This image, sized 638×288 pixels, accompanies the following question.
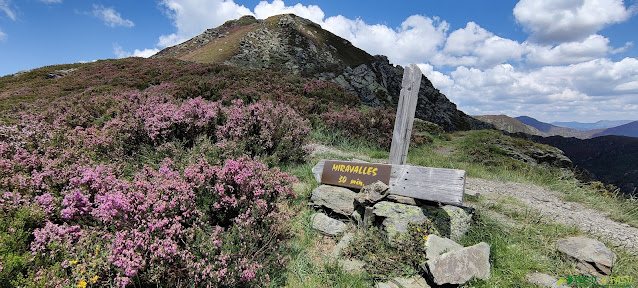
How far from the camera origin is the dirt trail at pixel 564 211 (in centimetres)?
518

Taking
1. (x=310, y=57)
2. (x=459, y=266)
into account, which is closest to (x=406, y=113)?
(x=459, y=266)

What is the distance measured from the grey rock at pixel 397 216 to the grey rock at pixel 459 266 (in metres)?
0.76

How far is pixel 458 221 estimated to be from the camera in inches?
185

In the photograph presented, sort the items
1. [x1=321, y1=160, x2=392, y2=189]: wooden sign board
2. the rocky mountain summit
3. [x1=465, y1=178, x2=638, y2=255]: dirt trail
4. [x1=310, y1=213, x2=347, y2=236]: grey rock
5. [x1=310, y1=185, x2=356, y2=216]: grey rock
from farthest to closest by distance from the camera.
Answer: the rocky mountain summit, [x1=321, y1=160, x2=392, y2=189]: wooden sign board, [x1=310, y1=185, x2=356, y2=216]: grey rock, [x1=465, y1=178, x2=638, y2=255]: dirt trail, [x1=310, y1=213, x2=347, y2=236]: grey rock

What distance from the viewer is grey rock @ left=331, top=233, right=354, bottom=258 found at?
430 cm

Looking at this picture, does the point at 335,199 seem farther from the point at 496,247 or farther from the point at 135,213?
the point at 135,213

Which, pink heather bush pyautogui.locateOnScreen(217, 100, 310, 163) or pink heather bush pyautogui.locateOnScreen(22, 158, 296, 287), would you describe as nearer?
pink heather bush pyautogui.locateOnScreen(22, 158, 296, 287)

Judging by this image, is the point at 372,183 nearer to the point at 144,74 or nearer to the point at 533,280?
the point at 533,280

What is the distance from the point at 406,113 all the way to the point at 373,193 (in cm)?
189

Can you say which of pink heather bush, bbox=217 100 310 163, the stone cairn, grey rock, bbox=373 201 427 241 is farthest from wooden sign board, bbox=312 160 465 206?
pink heather bush, bbox=217 100 310 163

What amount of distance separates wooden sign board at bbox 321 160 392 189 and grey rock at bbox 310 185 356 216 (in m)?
0.21

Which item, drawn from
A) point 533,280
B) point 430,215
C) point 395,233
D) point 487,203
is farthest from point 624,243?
point 395,233

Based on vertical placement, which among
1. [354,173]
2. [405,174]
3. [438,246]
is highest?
[405,174]

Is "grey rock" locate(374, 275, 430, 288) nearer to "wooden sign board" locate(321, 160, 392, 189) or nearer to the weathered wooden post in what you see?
"wooden sign board" locate(321, 160, 392, 189)
